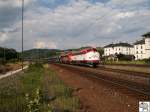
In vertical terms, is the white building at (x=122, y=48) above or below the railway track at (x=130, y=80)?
above

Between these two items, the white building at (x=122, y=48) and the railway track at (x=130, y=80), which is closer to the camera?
the railway track at (x=130, y=80)

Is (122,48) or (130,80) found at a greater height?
(122,48)

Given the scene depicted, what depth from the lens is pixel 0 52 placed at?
500 feet

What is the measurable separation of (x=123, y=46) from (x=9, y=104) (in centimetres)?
18374

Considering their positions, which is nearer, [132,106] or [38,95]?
[38,95]

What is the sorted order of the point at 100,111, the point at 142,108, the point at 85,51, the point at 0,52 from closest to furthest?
→ the point at 142,108 → the point at 100,111 → the point at 85,51 → the point at 0,52

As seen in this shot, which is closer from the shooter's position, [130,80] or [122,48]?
[130,80]

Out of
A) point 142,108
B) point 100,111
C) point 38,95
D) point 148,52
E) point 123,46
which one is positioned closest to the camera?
point 142,108

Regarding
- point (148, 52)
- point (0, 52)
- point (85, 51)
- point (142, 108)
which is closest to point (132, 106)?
point (142, 108)

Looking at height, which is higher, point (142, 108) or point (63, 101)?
point (142, 108)

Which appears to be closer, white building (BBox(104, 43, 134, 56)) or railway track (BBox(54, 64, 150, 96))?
railway track (BBox(54, 64, 150, 96))

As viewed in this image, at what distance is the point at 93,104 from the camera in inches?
644

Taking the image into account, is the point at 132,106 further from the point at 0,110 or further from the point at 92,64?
the point at 92,64

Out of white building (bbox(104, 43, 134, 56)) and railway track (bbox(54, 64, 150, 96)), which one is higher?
white building (bbox(104, 43, 134, 56))
